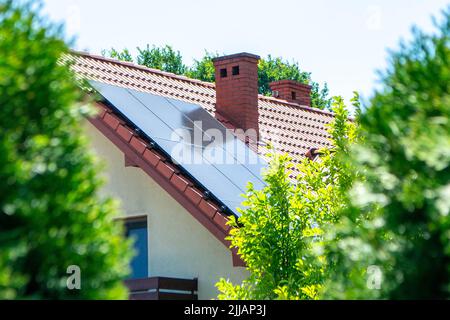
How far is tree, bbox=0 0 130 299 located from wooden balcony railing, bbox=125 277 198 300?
10021mm

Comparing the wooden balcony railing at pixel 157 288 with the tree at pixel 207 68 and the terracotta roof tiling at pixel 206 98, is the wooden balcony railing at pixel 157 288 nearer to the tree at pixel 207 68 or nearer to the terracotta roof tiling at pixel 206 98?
the terracotta roof tiling at pixel 206 98

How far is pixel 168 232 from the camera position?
55.1ft

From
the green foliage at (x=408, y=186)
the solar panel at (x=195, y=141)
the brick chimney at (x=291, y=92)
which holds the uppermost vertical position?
the brick chimney at (x=291, y=92)

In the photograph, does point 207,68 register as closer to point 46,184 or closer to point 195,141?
point 195,141

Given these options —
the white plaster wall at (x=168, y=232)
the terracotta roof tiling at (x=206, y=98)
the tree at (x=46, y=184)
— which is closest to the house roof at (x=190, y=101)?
the terracotta roof tiling at (x=206, y=98)

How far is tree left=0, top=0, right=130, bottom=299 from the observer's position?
Result: 4.98 meters

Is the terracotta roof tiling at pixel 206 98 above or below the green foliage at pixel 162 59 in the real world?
below

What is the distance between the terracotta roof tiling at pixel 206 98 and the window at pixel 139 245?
3047mm

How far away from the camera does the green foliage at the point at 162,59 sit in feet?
175

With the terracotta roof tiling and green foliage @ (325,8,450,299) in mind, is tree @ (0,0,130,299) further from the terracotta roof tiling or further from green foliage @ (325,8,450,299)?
the terracotta roof tiling

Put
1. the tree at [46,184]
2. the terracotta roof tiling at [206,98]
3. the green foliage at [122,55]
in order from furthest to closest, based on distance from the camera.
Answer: the green foliage at [122,55], the terracotta roof tiling at [206,98], the tree at [46,184]

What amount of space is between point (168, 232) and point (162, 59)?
3775cm

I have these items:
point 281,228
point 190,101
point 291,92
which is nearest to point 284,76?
point 291,92

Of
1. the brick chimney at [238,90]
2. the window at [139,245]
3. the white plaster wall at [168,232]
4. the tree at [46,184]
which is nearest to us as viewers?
the tree at [46,184]
